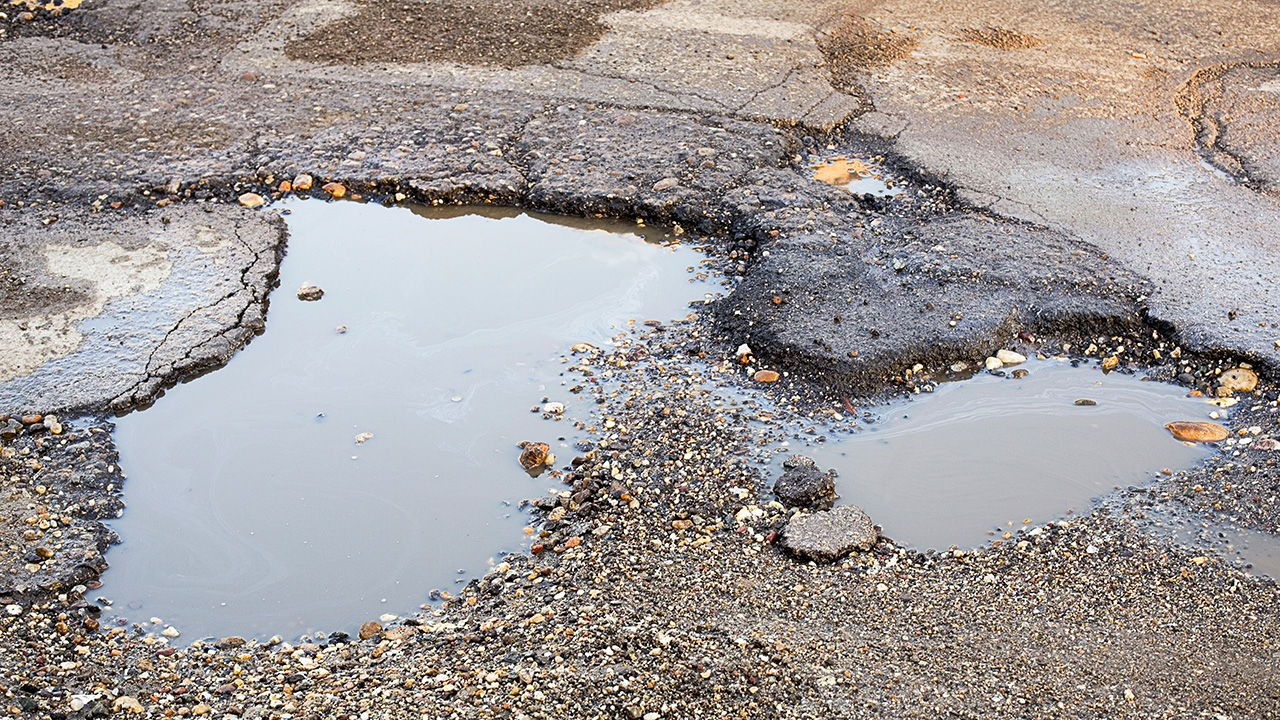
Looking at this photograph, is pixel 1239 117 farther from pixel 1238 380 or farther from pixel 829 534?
pixel 829 534

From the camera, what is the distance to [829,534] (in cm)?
284

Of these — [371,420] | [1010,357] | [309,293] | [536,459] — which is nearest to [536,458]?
[536,459]

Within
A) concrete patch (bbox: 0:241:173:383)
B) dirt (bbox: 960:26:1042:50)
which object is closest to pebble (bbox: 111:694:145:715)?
concrete patch (bbox: 0:241:173:383)

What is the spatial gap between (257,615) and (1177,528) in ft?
8.29

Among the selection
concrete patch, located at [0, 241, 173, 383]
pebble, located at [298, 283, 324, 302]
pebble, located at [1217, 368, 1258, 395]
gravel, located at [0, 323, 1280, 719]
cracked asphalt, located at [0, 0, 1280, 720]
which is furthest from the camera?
pebble, located at [298, 283, 324, 302]

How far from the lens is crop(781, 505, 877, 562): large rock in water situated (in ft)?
9.15

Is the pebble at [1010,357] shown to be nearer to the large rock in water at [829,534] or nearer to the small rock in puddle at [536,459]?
the large rock in water at [829,534]

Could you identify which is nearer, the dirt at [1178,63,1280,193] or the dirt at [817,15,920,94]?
the dirt at [1178,63,1280,193]

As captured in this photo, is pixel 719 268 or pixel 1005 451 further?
pixel 719 268

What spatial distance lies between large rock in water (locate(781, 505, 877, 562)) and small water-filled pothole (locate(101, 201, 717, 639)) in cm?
77

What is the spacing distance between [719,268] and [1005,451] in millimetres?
1352

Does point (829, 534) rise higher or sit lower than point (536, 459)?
higher

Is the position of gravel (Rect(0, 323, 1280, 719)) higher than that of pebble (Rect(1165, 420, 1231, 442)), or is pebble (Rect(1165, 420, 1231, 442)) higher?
pebble (Rect(1165, 420, 1231, 442))

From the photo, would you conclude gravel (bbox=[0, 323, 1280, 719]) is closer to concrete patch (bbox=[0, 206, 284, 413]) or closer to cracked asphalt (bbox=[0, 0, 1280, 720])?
cracked asphalt (bbox=[0, 0, 1280, 720])
